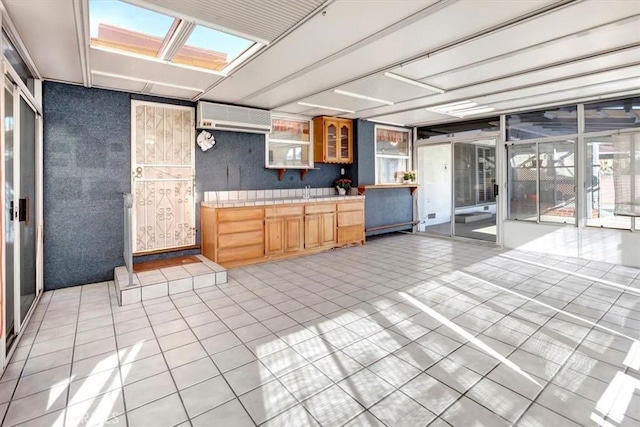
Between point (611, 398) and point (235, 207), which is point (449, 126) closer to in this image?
point (235, 207)

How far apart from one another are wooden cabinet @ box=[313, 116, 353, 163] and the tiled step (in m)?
2.96

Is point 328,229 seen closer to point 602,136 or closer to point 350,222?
point 350,222

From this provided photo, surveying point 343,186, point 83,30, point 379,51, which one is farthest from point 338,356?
point 343,186

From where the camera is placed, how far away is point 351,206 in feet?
20.4

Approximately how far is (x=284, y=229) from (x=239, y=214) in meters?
0.82

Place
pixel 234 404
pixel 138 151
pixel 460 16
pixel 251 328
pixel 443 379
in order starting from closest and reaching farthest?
pixel 234 404 < pixel 443 379 < pixel 460 16 < pixel 251 328 < pixel 138 151

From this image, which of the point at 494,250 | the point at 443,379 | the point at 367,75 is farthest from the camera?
the point at 494,250

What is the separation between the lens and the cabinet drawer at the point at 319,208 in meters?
5.53

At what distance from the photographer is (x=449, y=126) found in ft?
22.7

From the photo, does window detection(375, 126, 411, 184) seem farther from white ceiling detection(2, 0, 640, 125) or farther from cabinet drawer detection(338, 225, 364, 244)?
white ceiling detection(2, 0, 640, 125)

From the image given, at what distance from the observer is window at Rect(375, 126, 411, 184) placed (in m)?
7.05

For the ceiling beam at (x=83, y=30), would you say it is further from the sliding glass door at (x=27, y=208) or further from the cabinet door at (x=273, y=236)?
the cabinet door at (x=273, y=236)

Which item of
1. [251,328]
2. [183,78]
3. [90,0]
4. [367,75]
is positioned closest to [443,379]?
[251,328]

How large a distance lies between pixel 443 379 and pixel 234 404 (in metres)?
1.29
